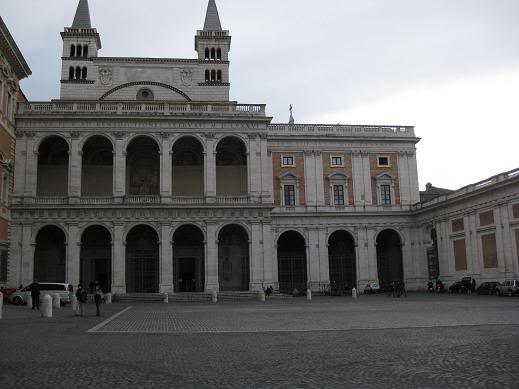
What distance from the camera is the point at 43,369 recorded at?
356 inches

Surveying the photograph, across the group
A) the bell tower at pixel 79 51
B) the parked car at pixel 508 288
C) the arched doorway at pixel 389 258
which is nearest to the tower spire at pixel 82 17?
the bell tower at pixel 79 51

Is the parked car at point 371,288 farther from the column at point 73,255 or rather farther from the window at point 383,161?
the column at point 73,255

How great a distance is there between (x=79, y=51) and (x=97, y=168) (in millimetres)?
14683

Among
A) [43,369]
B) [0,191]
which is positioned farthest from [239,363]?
[0,191]

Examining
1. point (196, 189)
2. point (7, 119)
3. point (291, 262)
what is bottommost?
point (291, 262)

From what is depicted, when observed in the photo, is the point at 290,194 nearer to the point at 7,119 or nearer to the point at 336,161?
the point at 336,161

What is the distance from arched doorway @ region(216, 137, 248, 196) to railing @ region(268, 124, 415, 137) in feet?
13.5

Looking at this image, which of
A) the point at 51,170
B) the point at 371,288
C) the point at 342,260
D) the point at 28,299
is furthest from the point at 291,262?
the point at 28,299

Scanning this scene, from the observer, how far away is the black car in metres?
36.3

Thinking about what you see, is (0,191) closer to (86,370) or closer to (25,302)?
(25,302)

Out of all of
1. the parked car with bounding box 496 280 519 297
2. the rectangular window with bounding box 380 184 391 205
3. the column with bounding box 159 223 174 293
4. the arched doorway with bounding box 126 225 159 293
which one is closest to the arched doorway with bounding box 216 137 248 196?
the column with bounding box 159 223 174 293

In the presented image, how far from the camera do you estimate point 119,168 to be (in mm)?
41250

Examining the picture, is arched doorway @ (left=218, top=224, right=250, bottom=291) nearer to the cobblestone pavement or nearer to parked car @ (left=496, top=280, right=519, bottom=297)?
parked car @ (left=496, top=280, right=519, bottom=297)

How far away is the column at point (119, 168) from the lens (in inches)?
1614
